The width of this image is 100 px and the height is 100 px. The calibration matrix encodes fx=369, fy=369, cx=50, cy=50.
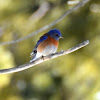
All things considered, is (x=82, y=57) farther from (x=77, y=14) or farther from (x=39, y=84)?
(x=39, y=84)

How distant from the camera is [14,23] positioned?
6.98m

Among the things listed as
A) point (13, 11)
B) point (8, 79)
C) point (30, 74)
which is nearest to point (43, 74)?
point (30, 74)

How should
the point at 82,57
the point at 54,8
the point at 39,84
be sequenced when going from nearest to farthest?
the point at 82,57 → the point at 54,8 → the point at 39,84

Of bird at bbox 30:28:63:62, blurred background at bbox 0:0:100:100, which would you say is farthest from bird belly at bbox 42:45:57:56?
blurred background at bbox 0:0:100:100

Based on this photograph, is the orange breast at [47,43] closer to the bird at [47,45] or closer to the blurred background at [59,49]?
the bird at [47,45]

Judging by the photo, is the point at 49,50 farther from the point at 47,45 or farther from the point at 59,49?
the point at 59,49

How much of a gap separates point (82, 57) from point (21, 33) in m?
1.24

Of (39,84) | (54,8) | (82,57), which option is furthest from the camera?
(39,84)

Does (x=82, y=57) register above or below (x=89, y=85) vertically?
above

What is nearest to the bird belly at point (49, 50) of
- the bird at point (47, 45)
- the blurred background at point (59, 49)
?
the bird at point (47, 45)

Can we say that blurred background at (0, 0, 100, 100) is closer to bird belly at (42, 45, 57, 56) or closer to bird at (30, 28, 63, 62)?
bird at (30, 28, 63, 62)

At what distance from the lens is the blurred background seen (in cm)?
655

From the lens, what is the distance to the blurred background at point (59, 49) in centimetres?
655

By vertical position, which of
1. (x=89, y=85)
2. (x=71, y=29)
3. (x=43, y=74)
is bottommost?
(x=89, y=85)
